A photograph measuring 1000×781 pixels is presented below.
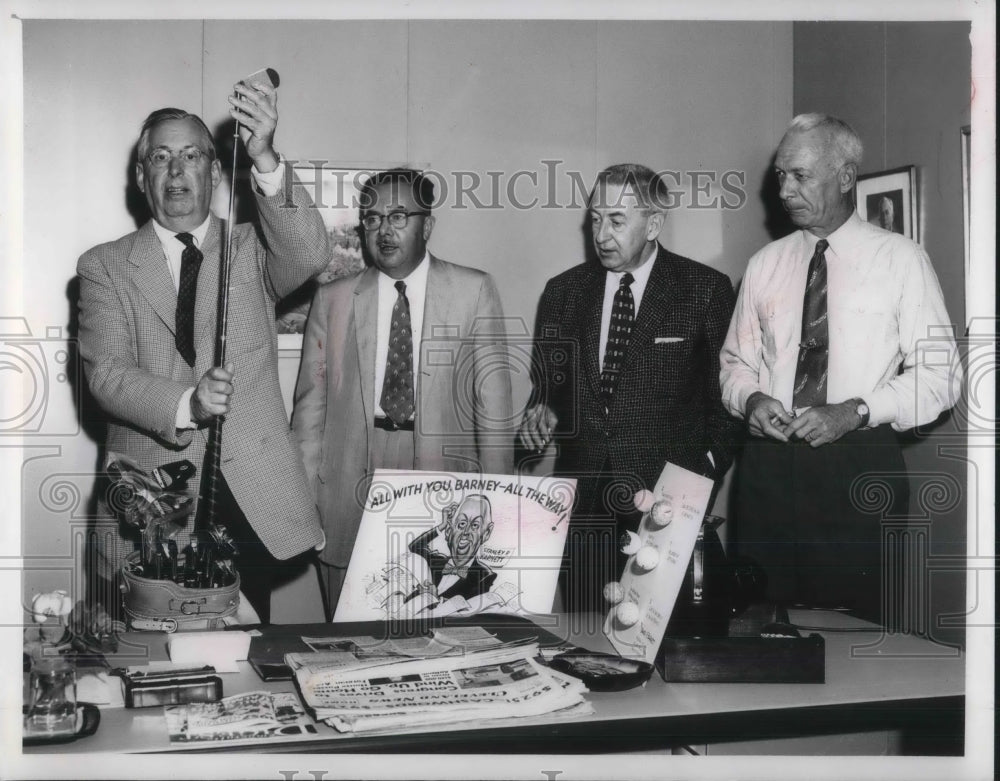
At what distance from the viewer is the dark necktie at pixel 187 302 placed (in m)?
2.71

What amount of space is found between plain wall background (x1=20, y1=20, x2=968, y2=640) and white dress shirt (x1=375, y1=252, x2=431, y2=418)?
132 millimetres

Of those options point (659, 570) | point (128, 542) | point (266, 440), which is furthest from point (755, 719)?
point (128, 542)

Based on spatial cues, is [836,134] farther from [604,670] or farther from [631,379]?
[604,670]

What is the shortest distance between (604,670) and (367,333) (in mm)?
1449

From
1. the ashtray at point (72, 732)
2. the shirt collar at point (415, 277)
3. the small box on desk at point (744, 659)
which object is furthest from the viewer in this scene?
the shirt collar at point (415, 277)

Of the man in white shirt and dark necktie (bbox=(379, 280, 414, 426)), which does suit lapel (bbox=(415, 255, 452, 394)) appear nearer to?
dark necktie (bbox=(379, 280, 414, 426))

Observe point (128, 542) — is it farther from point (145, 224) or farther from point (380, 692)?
point (380, 692)

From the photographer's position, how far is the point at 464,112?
301 centimetres

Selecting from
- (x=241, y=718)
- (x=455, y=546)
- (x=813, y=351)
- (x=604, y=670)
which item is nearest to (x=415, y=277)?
(x=455, y=546)

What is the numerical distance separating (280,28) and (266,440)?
4.05ft

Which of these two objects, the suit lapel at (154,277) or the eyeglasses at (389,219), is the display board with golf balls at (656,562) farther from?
the suit lapel at (154,277)

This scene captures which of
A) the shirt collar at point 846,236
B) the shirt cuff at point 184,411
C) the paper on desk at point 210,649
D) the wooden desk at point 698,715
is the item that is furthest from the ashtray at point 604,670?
the shirt collar at point 846,236

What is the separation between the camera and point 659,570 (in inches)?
76.8

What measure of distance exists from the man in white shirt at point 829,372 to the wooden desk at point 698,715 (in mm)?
587
